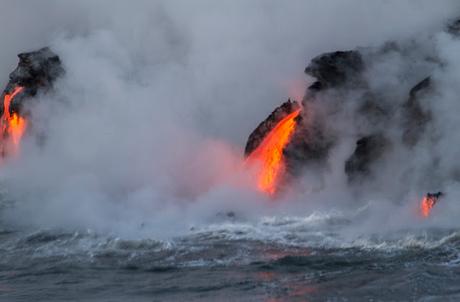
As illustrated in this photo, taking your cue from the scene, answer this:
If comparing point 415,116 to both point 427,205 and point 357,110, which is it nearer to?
point 357,110

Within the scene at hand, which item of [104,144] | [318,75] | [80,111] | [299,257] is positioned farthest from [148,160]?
[299,257]

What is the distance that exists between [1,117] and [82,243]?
22.8 meters

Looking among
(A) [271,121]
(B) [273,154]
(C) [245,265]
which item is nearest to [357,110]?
(B) [273,154]

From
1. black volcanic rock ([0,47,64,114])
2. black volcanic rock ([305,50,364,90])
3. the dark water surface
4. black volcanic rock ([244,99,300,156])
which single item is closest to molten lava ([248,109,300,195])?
black volcanic rock ([244,99,300,156])

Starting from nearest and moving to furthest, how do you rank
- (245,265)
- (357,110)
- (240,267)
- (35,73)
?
(240,267)
(245,265)
(357,110)
(35,73)

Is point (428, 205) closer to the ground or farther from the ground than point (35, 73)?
closer to the ground

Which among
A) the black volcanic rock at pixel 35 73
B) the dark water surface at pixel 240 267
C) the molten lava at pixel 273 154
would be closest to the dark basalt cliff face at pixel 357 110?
the molten lava at pixel 273 154

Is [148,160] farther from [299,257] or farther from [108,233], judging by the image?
[299,257]

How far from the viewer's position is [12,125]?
134 feet

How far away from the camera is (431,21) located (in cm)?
2639

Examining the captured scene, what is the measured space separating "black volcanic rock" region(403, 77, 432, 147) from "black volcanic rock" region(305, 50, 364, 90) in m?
2.64

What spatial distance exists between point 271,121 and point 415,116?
21.5ft

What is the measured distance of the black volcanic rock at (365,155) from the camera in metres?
22.9

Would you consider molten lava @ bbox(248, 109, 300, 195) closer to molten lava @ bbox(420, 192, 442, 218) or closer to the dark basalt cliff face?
the dark basalt cliff face
